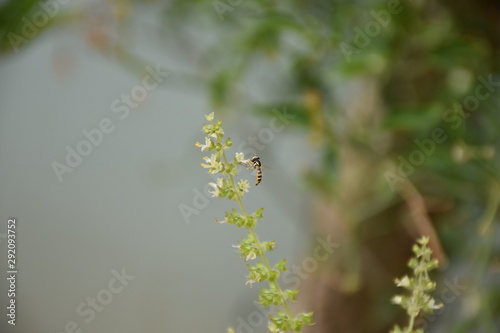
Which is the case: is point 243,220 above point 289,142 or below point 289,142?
below

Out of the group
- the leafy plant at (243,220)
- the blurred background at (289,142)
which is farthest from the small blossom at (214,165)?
the blurred background at (289,142)

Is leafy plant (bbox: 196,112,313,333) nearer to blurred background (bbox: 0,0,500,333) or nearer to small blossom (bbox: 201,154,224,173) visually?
small blossom (bbox: 201,154,224,173)

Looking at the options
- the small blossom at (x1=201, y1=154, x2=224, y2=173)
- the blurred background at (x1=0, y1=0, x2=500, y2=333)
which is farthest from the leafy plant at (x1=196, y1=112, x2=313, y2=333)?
the blurred background at (x1=0, y1=0, x2=500, y2=333)

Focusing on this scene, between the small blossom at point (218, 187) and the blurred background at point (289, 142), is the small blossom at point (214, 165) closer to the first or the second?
the small blossom at point (218, 187)

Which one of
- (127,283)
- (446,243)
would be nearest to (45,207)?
(127,283)

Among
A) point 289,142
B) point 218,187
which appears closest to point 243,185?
point 218,187

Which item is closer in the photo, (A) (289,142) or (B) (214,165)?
(B) (214,165)

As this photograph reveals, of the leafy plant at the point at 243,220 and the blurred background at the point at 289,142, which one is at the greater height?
the blurred background at the point at 289,142

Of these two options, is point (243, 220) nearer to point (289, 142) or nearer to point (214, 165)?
point (214, 165)
